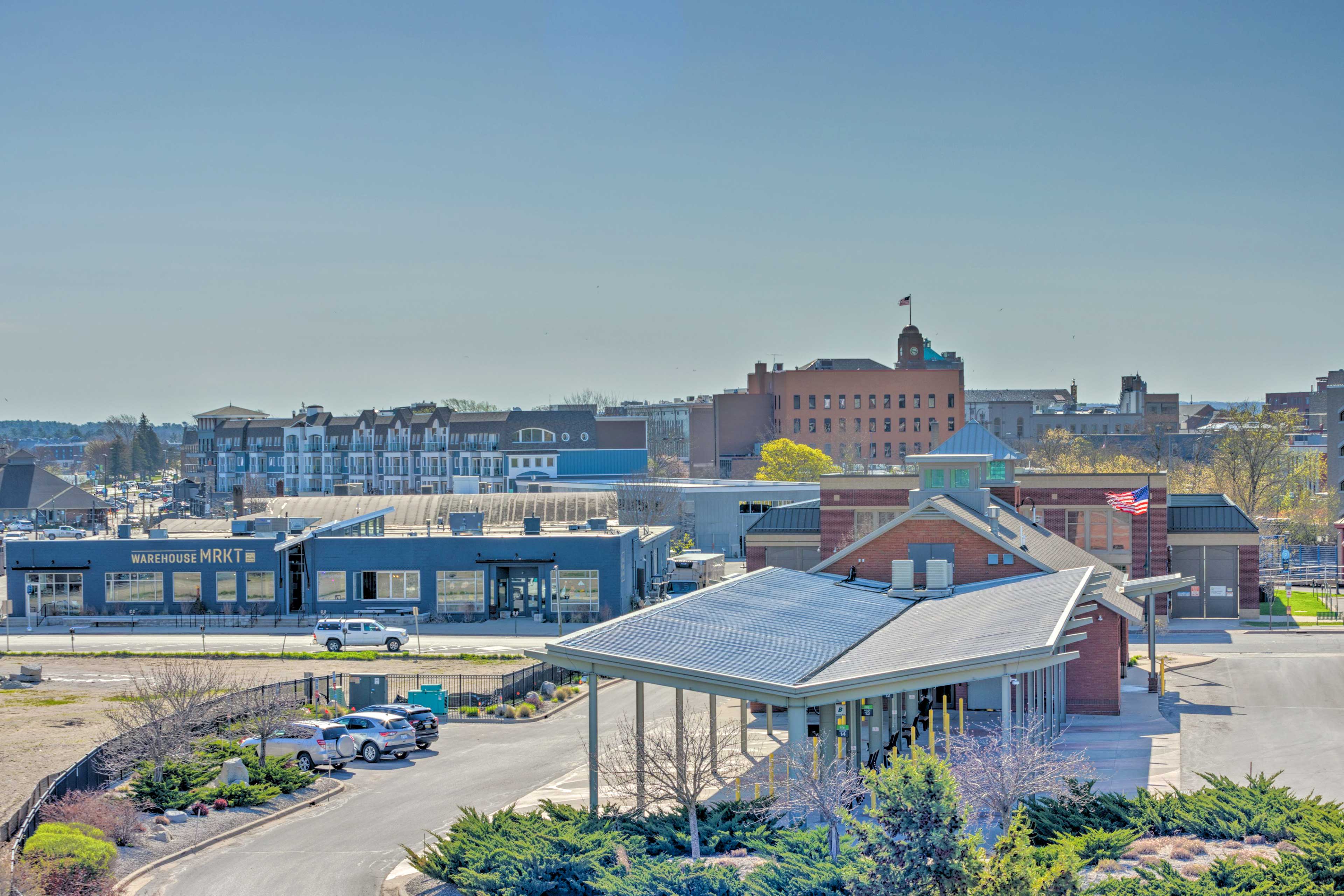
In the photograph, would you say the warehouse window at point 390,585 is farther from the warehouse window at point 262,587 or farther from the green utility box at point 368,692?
the green utility box at point 368,692

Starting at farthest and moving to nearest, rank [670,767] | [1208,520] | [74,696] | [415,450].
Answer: [415,450] → [1208,520] → [74,696] → [670,767]

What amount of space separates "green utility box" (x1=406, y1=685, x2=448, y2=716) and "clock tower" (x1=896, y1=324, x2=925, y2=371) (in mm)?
121510

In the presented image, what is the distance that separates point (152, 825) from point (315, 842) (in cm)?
391

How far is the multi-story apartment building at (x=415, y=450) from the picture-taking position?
126 m

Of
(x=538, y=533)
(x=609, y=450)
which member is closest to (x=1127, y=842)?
(x=538, y=533)

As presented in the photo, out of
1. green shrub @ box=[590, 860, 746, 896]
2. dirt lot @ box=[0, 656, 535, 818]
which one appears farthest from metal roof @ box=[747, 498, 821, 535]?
green shrub @ box=[590, 860, 746, 896]

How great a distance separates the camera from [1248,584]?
6003 centimetres

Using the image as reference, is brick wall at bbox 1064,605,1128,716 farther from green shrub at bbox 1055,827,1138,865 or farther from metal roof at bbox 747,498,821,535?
metal roof at bbox 747,498,821,535

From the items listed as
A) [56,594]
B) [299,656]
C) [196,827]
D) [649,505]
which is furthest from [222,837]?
[649,505]

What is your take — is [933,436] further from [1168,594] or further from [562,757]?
[562,757]

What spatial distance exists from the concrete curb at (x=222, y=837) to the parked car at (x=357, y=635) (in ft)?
78.1

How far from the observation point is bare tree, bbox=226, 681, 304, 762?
32625 mm

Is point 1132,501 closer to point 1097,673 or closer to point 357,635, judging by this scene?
point 1097,673

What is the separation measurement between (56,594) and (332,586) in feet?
50.7
